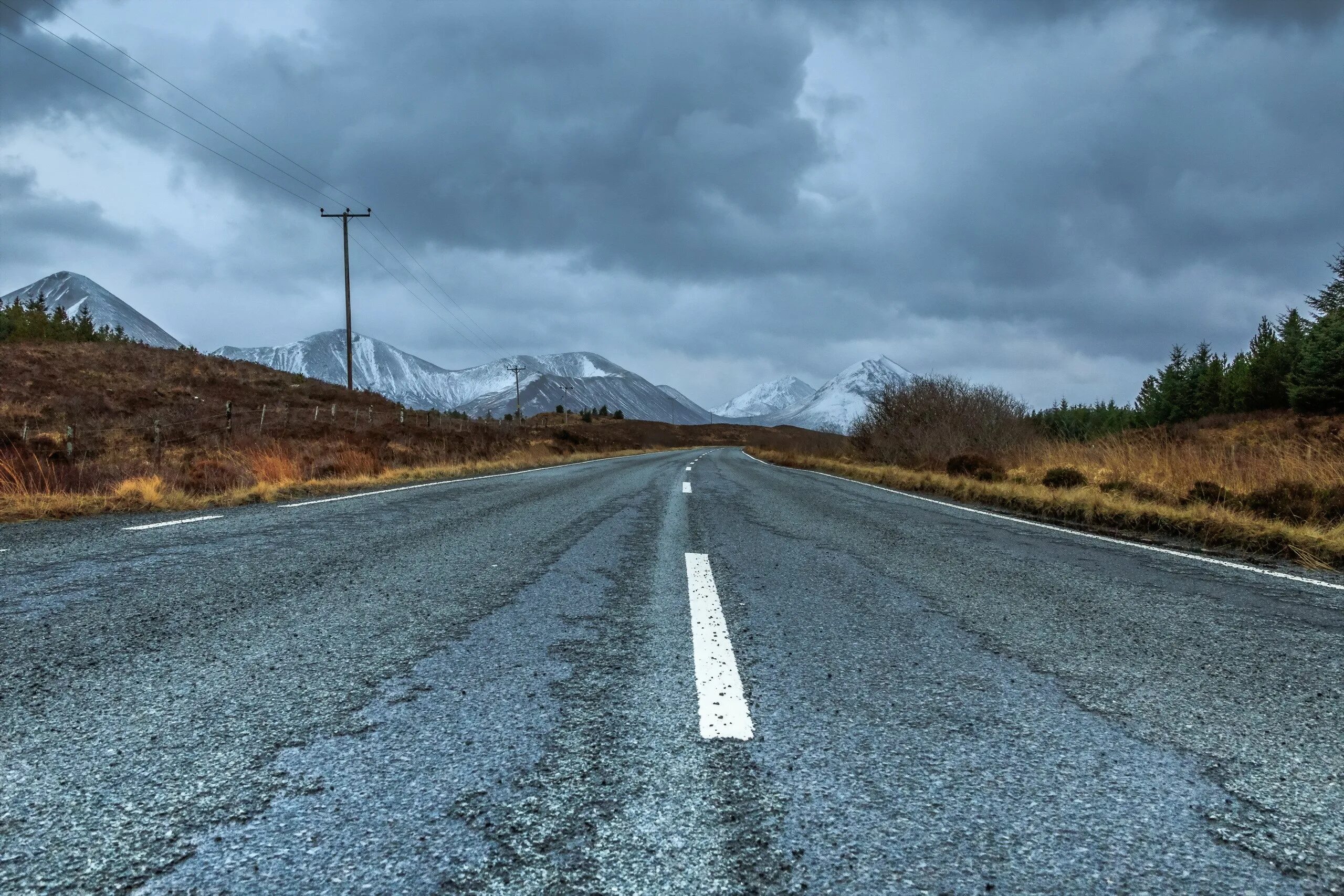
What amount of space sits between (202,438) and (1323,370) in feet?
181

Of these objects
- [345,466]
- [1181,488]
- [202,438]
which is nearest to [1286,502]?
[1181,488]

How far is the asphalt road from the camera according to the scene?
4.27 ft

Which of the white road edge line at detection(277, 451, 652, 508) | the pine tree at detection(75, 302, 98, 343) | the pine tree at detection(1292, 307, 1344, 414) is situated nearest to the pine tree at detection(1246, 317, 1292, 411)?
the pine tree at detection(1292, 307, 1344, 414)

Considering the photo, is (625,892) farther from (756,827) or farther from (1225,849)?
(1225,849)

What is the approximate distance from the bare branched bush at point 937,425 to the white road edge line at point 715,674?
1397 centimetres

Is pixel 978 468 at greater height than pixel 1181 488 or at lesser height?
greater

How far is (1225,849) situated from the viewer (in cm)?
138

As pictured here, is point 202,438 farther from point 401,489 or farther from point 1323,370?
point 1323,370

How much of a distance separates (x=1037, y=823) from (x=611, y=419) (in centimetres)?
9539

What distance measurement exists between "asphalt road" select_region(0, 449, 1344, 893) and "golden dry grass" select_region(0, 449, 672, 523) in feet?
12.4

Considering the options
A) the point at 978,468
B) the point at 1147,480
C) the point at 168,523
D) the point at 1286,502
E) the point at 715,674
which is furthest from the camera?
the point at 978,468

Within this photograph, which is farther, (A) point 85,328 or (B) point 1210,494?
(A) point 85,328

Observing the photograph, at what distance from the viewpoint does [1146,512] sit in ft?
24.7

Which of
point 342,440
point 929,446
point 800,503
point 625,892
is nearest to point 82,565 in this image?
point 625,892
